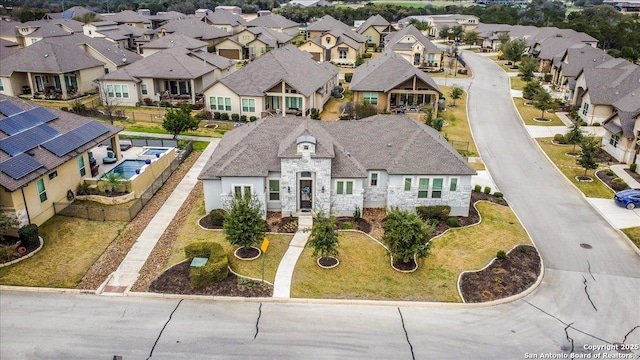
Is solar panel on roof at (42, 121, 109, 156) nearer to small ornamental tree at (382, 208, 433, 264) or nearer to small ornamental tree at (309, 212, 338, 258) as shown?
small ornamental tree at (309, 212, 338, 258)

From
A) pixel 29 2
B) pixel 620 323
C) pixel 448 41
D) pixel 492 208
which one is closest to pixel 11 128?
pixel 492 208

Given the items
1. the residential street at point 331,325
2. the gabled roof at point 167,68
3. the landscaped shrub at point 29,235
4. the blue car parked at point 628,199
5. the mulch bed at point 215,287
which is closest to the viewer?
the residential street at point 331,325

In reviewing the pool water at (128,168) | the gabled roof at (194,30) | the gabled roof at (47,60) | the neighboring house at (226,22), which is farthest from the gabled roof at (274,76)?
the neighboring house at (226,22)

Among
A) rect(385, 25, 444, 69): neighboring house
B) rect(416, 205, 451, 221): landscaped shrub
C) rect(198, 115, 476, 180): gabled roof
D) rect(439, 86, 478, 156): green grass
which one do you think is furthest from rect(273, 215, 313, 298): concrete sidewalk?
rect(385, 25, 444, 69): neighboring house

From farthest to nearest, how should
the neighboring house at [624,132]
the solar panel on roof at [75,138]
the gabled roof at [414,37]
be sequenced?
the gabled roof at [414,37] < the neighboring house at [624,132] < the solar panel on roof at [75,138]

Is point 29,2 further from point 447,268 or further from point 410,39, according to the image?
point 447,268

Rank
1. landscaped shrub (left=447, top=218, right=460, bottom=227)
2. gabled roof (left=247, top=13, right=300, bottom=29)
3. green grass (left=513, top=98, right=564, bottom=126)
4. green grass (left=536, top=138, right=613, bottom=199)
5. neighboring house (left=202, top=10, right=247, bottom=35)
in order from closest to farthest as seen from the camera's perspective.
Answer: landscaped shrub (left=447, top=218, right=460, bottom=227) → green grass (left=536, top=138, right=613, bottom=199) → green grass (left=513, top=98, right=564, bottom=126) → gabled roof (left=247, top=13, right=300, bottom=29) → neighboring house (left=202, top=10, right=247, bottom=35)

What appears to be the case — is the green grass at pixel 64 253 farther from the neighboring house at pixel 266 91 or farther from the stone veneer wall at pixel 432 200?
the neighboring house at pixel 266 91
